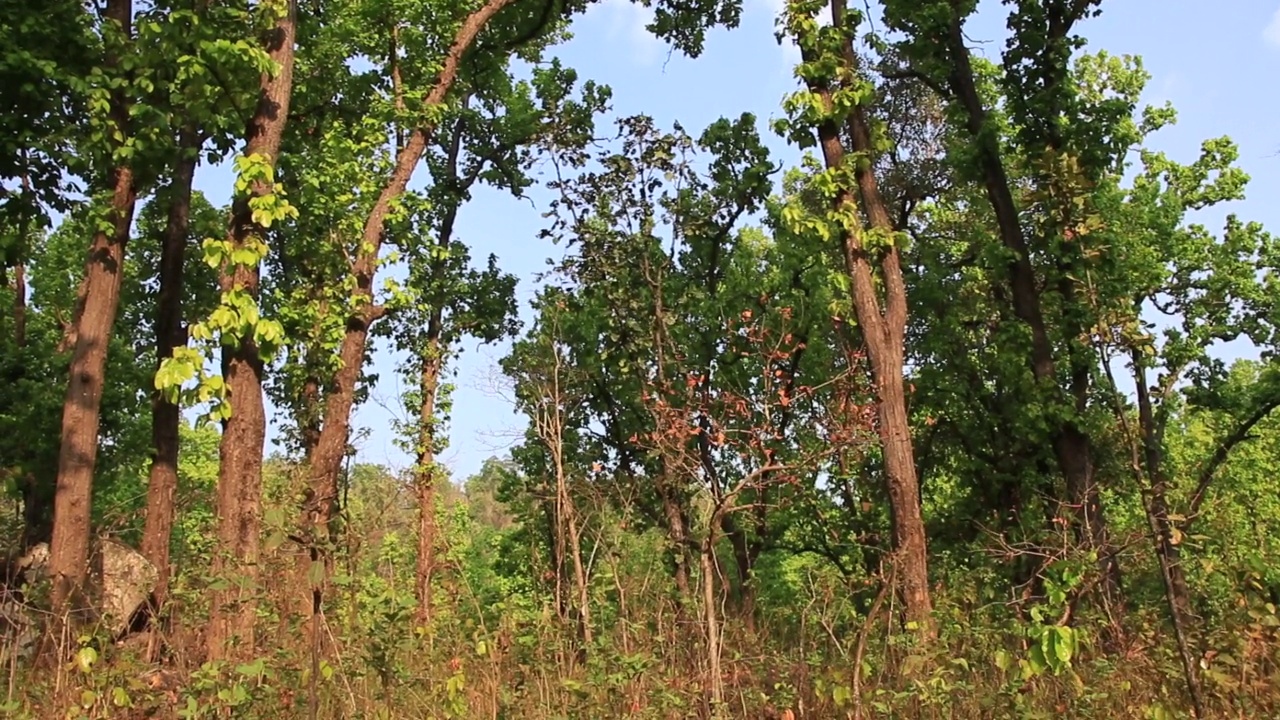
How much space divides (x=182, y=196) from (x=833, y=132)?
328 inches

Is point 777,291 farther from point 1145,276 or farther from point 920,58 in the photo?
point 1145,276

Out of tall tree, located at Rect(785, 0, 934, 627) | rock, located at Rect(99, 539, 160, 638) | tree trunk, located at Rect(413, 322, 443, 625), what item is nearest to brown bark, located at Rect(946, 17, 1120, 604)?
tall tree, located at Rect(785, 0, 934, 627)

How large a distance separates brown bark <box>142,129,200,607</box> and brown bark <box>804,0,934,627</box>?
26.1ft

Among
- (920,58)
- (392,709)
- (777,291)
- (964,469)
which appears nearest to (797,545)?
(964,469)

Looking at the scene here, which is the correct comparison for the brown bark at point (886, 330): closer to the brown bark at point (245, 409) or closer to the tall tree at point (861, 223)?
the tall tree at point (861, 223)

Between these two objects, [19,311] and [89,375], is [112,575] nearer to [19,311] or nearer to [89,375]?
[89,375]

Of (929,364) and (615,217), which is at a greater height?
(615,217)


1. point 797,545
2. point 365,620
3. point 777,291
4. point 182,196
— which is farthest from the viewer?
point 797,545

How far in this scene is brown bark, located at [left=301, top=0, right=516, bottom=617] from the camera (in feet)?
32.5

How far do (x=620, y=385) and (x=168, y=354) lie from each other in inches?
274

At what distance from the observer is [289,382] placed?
1691 cm

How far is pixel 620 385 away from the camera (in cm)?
1570

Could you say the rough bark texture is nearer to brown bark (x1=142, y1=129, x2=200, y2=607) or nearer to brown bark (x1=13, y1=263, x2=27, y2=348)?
brown bark (x1=142, y1=129, x2=200, y2=607)

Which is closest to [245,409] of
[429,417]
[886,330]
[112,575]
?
[886,330]
